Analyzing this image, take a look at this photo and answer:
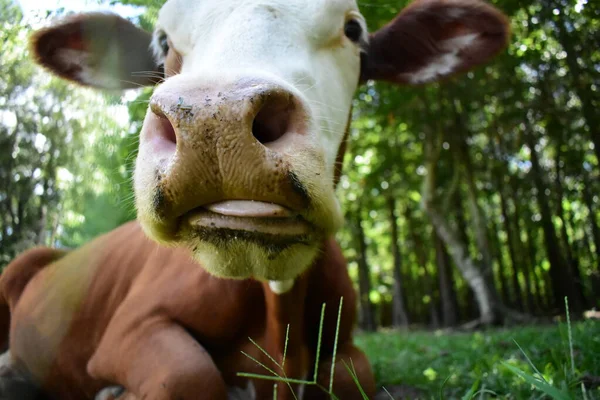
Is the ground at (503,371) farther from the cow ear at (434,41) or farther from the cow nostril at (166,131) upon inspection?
the cow ear at (434,41)

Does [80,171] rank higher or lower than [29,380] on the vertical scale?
higher

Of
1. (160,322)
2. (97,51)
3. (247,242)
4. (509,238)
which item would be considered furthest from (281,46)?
(509,238)

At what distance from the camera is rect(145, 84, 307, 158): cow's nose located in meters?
1.33

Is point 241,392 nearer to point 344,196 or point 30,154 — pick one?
point 30,154

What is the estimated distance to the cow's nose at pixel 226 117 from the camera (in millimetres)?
1332

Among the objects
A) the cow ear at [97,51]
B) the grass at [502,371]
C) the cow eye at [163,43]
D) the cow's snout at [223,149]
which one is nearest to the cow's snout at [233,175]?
the cow's snout at [223,149]

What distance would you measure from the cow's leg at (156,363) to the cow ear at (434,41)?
1779 mm

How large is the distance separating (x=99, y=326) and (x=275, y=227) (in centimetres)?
206

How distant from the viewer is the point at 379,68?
3.16 metres

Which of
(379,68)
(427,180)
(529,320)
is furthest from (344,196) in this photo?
(379,68)

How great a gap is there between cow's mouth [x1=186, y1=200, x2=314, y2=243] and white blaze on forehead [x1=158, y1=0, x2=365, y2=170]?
25 centimetres

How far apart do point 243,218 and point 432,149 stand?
988 centimetres

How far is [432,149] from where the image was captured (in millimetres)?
10828

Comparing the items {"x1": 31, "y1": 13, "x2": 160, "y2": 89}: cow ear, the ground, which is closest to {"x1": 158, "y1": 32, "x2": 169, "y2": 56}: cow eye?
{"x1": 31, "y1": 13, "x2": 160, "y2": 89}: cow ear
